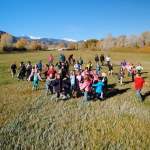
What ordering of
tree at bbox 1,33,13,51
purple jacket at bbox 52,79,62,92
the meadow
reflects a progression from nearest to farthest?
the meadow, purple jacket at bbox 52,79,62,92, tree at bbox 1,33,13,51

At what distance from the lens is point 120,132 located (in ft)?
17.1

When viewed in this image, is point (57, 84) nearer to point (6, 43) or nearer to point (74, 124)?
point (74, 124)

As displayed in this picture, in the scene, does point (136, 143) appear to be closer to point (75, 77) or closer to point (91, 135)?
point (91, 135)

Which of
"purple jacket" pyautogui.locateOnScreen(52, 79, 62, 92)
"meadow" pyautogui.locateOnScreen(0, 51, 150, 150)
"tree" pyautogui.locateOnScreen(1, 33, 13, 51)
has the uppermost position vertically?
"tree" pyautogui.locateOnScreen(1, 33, 13, 51)

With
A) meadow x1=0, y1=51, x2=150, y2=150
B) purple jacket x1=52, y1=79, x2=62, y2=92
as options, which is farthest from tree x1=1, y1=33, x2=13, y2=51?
purple jacket x1=52, y1=79, x2=62, y2=92

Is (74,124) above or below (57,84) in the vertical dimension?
below

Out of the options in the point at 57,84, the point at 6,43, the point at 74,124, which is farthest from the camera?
the point at 6,43

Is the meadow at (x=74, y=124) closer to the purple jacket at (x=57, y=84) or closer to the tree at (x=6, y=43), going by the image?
the purple jacket at (x=57, y=84)

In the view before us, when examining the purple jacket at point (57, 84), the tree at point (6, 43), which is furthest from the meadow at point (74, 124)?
the tree at point (6, 43)

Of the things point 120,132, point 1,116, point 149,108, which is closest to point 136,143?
point 120,132

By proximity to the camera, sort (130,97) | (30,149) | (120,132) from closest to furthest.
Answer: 1. (30,149)
2. (120,132)
3. (130,97)

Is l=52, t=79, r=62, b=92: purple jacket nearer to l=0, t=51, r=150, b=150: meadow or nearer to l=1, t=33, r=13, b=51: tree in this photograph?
l=0, t=51, r=150, b=150: meadow

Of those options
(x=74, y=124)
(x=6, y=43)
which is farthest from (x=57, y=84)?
(x=6, y=43)

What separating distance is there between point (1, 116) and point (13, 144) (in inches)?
94.1
